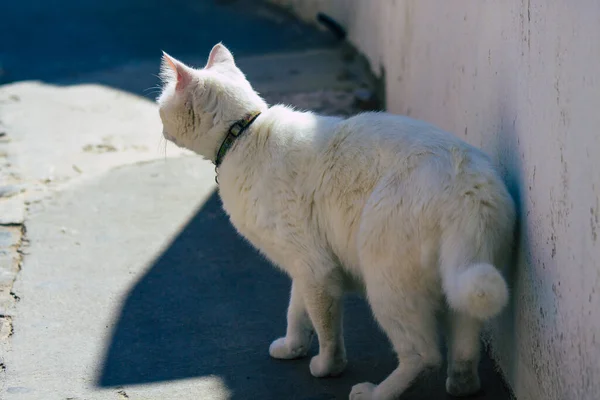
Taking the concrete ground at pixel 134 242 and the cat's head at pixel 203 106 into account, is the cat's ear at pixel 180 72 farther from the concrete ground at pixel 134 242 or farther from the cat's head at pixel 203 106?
the concrete ground at pixel 134 242

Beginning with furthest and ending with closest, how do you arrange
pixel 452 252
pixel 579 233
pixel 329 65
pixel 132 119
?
pixel 329 65
pixel 132 119
pixel 452 252
pixel 579 233

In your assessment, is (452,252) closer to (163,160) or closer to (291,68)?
(163,160)

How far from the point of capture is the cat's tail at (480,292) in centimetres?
281

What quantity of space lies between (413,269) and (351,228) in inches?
14.2

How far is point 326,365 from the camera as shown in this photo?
3.74 metres

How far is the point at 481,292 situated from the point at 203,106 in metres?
1.59

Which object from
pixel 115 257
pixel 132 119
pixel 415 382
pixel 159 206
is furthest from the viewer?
pixel 132 119

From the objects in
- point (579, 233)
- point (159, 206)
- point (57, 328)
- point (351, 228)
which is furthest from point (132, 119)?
point (579, 233)

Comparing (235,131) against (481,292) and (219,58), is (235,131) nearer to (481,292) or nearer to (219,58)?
(219,58)

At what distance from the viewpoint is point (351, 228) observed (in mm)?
3445

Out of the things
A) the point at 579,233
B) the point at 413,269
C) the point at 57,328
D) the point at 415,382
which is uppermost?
the point at 579,233

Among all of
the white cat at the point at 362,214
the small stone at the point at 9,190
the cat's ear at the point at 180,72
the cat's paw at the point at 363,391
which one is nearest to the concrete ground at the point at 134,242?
the small stone at the point at 9,190

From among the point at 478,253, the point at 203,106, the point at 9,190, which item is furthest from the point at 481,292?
the point at 9,190

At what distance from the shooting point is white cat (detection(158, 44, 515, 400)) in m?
3.14
